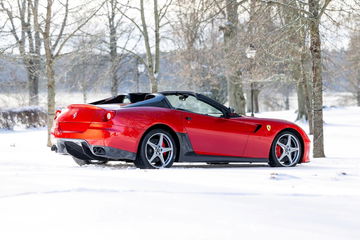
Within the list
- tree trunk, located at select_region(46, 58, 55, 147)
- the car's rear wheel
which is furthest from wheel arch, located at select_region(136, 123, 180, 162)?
tree trunk, located at select_region(46, 58, 55, 147)

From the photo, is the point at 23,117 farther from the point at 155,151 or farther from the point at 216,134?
the point at 155,151

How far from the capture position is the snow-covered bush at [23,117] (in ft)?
95.6

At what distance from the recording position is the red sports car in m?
7.63

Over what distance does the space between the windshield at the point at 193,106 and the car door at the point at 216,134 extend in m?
0.24

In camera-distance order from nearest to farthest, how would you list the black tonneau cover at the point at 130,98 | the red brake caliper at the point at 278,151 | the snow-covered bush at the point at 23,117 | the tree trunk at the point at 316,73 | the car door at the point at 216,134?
the car door at the point at 216,134 → the black tonneau cover at the point at 130,98 → the red brake caliper at the point at 278,151 → the tree trunk at the point at 316,73 → the snow-covered bush at the point at 23,117

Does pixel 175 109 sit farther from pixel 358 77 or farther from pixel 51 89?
pixel 358 77

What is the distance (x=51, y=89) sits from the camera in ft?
56.1

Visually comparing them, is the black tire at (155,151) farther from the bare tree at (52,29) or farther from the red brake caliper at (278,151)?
the bare tree at (52,29)

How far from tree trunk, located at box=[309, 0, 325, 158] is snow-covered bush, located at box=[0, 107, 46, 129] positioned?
1985 centimetres

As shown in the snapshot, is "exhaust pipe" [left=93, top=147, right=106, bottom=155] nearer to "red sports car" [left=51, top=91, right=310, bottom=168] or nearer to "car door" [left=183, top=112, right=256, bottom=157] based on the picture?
"red sports car" [left=51, top=91, right=310, bottom=168]

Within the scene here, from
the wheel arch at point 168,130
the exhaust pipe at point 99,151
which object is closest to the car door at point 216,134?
the wheel arch at point 168,130

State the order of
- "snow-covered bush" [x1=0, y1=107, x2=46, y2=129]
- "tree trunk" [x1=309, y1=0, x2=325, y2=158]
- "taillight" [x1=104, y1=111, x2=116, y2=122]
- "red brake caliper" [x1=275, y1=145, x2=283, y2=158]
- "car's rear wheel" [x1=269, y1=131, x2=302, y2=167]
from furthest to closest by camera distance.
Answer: "snow-covered bush" [x1=0, y1=107, x2=46, y2=129]
"tree trunk" [x1=309, y1=0, x2=325, y2=158]
"red brake caliper" [x1=275, y1=145, x2=283, y2=158]
"car's rear wheel" [x1=269, y1=131, x2=302, y2=167]
"taillight" [x1=104, y1=111, x2=116, y2=122]

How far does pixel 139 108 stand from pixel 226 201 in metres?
3.26

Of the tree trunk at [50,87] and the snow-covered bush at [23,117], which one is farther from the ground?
the tree trunk at [50,87]
